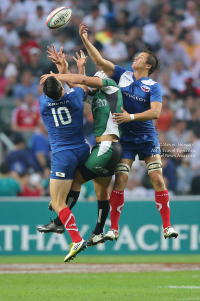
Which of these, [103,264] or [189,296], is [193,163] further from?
[189,296]

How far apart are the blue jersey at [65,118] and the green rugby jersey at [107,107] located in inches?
8.8

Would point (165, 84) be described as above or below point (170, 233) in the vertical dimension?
above

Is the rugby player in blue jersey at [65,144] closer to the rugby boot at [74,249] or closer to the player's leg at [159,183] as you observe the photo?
the rugby boot at [74,249]

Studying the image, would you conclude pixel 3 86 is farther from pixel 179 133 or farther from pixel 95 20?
pixel 179 133

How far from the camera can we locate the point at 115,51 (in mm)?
17547

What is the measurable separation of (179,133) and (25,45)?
16.9 ft

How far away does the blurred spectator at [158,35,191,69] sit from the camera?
17625 millimetres

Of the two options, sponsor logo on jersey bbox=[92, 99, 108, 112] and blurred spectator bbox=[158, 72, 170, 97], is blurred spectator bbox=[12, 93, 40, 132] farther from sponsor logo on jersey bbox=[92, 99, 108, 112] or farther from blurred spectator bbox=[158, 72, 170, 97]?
sponsor logo on jersey bbox=[92, 99, 108, 112]

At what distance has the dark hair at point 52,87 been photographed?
7913 millimetres

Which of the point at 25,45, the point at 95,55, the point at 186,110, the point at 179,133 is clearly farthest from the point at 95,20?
the point at 95,55

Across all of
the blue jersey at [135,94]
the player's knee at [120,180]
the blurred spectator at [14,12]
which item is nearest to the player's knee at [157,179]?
the player's knee at [120,180]

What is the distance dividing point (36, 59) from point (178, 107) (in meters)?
3.91

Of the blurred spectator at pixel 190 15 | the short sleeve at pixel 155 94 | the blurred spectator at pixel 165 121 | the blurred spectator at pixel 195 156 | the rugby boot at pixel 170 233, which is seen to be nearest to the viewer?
the short sleeve at pixel 155 94

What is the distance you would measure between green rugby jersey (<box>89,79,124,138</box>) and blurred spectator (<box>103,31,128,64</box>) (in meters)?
9.10
